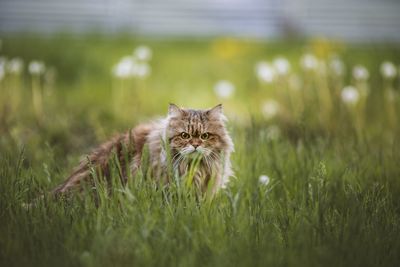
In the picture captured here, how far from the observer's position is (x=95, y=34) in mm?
10758

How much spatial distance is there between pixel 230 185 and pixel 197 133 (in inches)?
20.3

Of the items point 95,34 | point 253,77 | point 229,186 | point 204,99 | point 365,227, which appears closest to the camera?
point 365,227

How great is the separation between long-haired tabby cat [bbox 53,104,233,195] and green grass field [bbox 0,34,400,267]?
15 centimetres

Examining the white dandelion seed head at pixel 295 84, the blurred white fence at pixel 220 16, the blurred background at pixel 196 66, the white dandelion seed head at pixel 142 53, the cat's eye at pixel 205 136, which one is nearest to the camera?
the cat's eye at pixel 205 136

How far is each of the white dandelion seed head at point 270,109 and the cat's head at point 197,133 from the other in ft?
8.48

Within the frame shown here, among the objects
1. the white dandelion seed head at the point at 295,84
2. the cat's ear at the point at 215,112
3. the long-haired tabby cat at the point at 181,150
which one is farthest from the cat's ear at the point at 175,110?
the white dandelion seed head at the point at 295,84

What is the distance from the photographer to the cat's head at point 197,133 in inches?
136

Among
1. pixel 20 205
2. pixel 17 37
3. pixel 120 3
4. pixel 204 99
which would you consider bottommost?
pixel 20 205

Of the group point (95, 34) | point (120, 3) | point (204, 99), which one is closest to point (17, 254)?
point (204, 99)

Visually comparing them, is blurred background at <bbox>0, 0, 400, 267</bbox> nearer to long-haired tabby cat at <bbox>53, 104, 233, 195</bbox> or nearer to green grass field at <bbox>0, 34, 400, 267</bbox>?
green grass field at <bbox>0, 34, 400, 267</bbox>

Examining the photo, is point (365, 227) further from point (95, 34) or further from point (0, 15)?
point (0, 15)

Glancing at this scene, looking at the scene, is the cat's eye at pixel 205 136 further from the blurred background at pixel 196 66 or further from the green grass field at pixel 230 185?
the blurred background at pixel 196 66

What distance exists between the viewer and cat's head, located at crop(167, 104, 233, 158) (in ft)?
11.3

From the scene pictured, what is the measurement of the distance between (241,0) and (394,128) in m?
7.61
